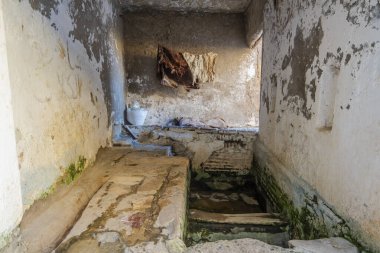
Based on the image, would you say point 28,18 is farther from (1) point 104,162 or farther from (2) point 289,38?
(2) point 289,38

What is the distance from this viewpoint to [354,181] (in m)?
1.72

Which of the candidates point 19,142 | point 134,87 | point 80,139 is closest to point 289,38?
point 80,139

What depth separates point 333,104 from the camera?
83.4 inches

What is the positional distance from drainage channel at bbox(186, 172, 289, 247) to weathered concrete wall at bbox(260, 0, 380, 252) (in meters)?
0.44

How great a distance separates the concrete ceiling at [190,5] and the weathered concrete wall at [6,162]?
4.89 meters

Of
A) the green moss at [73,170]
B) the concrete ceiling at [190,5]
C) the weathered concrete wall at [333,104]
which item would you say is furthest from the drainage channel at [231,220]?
the concrete ceiling at [190,5]

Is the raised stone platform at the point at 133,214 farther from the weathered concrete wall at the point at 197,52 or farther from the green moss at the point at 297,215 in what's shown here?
the weathered concrete wall at the point at 197,52

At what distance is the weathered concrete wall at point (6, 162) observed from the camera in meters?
1.21

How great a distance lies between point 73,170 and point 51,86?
2.70 feet

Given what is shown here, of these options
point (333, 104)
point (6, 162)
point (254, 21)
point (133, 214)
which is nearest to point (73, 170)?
point (133, 214)

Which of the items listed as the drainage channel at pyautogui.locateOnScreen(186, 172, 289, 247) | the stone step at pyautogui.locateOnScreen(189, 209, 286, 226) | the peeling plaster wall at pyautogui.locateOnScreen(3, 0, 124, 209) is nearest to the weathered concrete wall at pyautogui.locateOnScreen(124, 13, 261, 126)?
the drainage channel at pyautogui.locateOnScreen(186, 172, 289, 247)

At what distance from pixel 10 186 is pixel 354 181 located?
203cm

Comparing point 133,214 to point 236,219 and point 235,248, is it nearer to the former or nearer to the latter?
point 235,248

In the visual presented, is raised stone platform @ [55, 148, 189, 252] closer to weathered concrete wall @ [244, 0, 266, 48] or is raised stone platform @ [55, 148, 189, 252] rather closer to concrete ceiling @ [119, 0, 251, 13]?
weathered concrete wall @ [244, 0, 266, 48]
